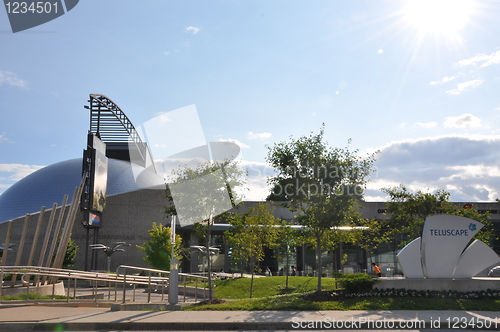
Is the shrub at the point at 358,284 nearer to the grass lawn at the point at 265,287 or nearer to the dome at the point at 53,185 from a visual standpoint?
the grass lawn at the point at 265,287

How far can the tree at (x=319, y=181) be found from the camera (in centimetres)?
1633

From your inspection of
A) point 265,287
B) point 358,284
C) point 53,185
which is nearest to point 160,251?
point 265,287

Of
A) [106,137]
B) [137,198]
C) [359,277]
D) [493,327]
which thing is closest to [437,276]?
[359,277]

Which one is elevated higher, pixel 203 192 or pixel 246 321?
pixel 203 192

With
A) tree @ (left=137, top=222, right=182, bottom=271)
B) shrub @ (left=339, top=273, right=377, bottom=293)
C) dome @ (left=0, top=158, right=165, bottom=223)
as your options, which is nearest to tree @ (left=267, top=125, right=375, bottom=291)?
shrub @ (left=339, top=273, right=377, bottom=293)

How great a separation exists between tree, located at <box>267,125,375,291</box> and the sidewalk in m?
4.95

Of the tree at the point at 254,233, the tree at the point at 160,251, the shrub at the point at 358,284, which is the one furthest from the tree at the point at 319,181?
the tree at the point at 160,251

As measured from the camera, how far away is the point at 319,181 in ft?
54.8

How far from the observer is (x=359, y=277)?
15.4 m

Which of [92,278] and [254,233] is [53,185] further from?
[92,278]

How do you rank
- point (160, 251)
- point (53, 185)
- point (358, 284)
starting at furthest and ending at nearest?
point (53, 185)
point (160, 251)
point (358, 284)

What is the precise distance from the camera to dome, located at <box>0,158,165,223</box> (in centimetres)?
6419

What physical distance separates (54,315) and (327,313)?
25.2 ft

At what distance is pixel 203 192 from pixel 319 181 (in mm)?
4809
